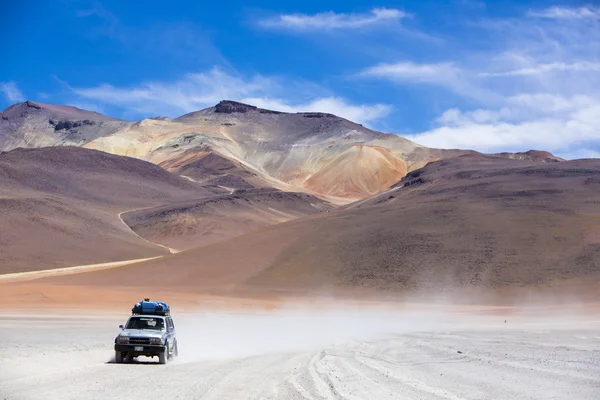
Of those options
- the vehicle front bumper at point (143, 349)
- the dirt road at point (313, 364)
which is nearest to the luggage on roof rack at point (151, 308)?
the dirt road at point (313, 364)

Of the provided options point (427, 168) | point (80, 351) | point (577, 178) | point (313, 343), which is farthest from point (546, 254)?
point (427, 168)

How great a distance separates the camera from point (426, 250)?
7856 cm

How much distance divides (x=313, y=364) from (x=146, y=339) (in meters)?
5.03

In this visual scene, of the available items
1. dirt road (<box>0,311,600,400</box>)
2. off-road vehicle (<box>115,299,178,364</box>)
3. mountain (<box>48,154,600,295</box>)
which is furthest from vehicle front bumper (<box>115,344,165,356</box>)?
mountain (<box>48,154,600,295</box>)

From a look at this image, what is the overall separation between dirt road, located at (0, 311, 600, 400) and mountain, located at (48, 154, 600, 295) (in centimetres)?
2767

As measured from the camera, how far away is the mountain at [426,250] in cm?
7212

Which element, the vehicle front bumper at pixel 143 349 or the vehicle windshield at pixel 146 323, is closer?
the vehicle front bumper at pixel 143 349

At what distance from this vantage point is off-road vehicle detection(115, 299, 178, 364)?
23969mm

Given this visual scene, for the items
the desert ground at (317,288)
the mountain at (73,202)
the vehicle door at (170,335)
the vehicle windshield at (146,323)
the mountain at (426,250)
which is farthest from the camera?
the mountain at (73,202)

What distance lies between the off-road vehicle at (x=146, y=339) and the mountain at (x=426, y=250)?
47204mm

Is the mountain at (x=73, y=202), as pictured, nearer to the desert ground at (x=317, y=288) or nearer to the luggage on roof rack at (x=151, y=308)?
the desert ground at (x=317, y=288)

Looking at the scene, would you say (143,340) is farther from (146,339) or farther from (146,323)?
(146,323)

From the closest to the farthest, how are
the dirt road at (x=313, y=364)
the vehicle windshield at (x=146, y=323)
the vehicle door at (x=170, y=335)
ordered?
the dirt road at (x=313, y=364) → the vehicle windshield at (x=146, y=323) → the vehicle door at (x=170, y=335)

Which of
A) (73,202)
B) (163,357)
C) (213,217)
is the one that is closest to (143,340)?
(163,357)
